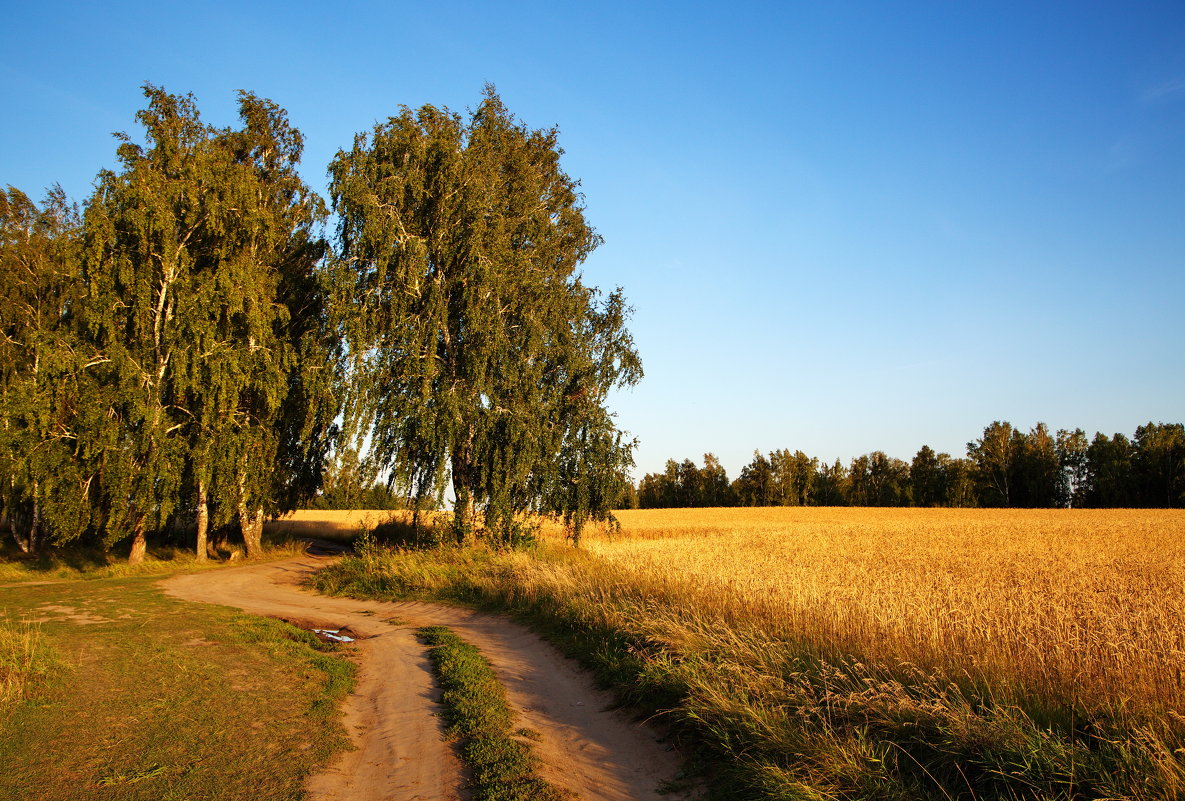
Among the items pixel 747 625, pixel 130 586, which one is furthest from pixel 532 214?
pixel 747 625

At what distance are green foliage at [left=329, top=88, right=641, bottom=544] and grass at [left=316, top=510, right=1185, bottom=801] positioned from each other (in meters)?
8.82

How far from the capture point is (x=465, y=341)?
2364cm

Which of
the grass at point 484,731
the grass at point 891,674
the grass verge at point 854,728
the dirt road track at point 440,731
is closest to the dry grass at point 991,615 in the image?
the grass at point 891,674

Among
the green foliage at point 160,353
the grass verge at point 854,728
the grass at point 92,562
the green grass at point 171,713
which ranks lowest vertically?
the grass at point 92,562

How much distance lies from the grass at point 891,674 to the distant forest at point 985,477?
209 ft

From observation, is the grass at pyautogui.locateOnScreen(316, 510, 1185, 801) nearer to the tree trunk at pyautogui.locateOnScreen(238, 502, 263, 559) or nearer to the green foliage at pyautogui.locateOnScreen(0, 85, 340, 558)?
the green foliage at pyautogui.locateOnScreen(0, 85, 340, 558)

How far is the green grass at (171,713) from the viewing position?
5703mm

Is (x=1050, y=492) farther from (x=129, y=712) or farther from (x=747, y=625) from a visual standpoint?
(x=129, y=712)

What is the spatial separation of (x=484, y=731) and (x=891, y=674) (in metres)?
4.37

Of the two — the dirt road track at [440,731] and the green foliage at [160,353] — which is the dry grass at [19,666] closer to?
the dirt road track at [440,731]

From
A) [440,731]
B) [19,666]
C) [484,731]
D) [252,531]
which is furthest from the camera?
[252,531]

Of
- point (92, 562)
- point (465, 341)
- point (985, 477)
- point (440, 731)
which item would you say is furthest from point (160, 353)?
point (985, 477)

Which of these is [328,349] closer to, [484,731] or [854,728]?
[484,731]

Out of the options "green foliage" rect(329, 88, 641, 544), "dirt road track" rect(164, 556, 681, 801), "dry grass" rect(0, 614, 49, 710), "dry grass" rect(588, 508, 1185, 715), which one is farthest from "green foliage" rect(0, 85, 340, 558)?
"dry grass" rect(588, 508, 1185, 715)
